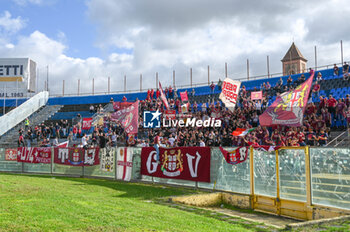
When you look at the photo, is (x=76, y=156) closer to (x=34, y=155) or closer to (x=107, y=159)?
(x=107, y=159)

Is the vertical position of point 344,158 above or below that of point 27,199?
above

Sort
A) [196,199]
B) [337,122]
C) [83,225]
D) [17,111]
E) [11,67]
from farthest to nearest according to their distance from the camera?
[11,67], [17,111], [337,122], [196,199], [83,225]

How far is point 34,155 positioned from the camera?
22391mm

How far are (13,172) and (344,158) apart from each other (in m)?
21.5

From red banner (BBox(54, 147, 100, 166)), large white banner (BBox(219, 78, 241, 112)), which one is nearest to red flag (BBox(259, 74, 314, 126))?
large white banner (BBox(219, 78, 241, 112))

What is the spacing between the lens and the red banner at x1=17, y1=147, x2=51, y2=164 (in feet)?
71.3

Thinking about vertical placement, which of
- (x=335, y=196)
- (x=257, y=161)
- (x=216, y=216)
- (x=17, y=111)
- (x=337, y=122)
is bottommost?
(x=216, y=216)

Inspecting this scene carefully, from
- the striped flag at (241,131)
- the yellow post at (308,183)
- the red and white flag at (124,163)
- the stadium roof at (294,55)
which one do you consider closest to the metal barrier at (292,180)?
the yellow post at (308,183)

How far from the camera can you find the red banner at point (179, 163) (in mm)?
13195

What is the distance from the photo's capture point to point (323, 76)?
30.6 meters

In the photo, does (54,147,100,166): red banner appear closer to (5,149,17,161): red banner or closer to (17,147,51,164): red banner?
(17,147,51,164): red banner

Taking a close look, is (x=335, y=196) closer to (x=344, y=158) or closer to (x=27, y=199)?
(x=344, y=158)

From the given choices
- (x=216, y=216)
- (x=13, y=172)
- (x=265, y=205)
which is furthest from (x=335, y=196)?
(x=13, y=172)

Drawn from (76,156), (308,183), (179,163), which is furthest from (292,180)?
(76,156)
